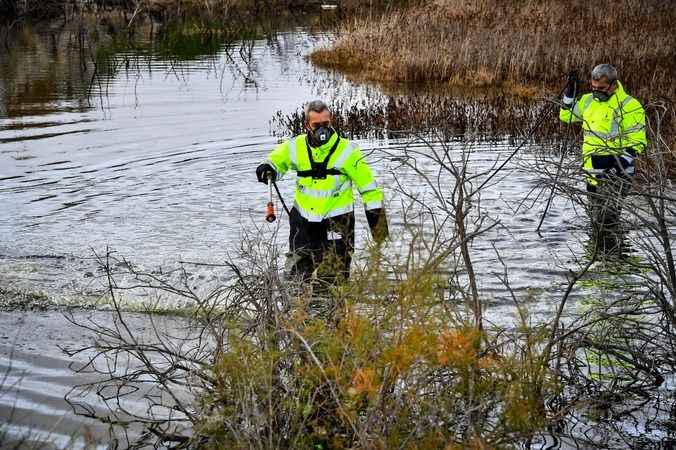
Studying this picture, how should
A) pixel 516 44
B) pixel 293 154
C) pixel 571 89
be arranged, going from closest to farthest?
pixel 293 154
pixel 571 89
pixel 516 44

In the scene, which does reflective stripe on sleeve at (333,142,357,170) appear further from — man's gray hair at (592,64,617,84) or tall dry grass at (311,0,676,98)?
tall dry grass at (311,0,676,98)

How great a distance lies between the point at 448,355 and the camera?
201 inches

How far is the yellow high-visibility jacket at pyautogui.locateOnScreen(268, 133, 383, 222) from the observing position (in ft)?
27.5

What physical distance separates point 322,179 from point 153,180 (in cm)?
815

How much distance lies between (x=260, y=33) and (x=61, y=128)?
21.0m

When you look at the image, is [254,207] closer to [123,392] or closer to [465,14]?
[123,392]

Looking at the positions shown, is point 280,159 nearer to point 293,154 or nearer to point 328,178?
point 293,154

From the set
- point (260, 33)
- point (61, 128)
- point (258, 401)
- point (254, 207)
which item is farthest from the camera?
point (260, 33)

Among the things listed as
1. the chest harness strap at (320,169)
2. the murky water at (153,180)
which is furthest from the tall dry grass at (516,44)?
the chest harness strap at (320,169)

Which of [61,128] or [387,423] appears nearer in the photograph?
[387,423]

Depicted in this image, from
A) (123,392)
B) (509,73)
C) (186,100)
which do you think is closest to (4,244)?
(123,392)

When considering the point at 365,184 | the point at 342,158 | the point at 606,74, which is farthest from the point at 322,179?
the point at 606,74

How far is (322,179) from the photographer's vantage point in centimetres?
842

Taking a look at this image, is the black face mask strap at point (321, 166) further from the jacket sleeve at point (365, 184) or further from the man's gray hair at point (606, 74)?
the man's gray hair at point (606, 74)
